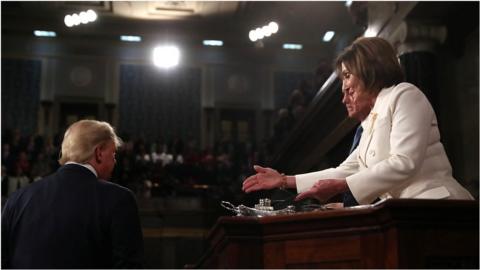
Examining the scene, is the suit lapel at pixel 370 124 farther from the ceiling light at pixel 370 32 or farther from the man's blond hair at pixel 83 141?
the ceiling light at pixel 370 32

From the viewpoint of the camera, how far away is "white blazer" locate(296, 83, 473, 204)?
2061mm

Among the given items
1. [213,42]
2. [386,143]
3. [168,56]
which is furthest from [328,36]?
[386,143]

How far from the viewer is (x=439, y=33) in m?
5.02

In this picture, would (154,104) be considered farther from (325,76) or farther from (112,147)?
(112,147)

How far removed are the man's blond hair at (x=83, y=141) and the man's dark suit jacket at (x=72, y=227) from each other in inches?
3.1

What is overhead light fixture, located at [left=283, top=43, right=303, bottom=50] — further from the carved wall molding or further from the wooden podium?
the wooden podium

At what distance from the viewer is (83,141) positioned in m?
2.41

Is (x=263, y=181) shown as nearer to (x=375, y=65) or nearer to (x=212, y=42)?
(x=375, y=65)

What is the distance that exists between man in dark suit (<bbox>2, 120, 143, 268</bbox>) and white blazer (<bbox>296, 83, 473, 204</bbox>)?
29.2 inches

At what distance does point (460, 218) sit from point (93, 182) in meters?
1.19

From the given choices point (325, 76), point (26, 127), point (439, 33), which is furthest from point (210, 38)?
point (439, 33)

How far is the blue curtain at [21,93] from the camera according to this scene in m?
16.0

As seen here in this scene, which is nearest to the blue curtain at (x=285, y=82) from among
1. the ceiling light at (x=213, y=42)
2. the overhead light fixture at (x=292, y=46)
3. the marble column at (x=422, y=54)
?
the overhead light fixture at (x=292, y=46)

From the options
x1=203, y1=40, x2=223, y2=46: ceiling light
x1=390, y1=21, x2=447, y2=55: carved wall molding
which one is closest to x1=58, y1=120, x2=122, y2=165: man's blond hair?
x1=390, y1=21, x2=447, y2=55: carved wall molding
